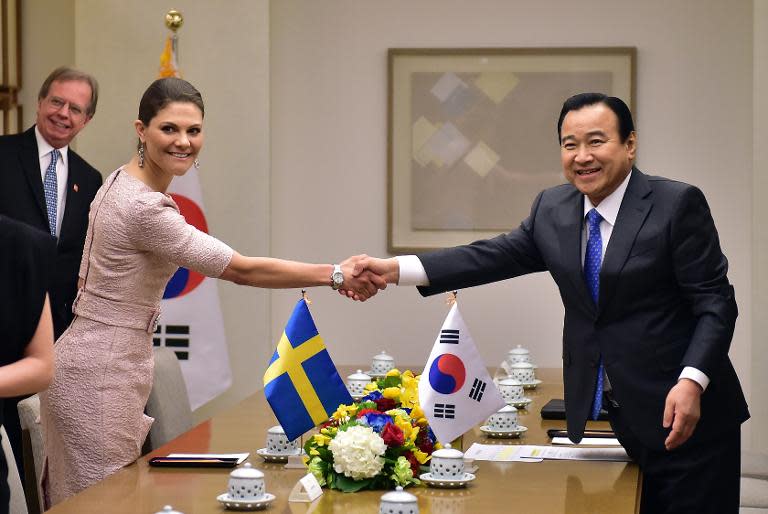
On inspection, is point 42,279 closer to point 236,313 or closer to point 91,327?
point 91,327

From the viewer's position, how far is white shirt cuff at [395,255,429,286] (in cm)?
338

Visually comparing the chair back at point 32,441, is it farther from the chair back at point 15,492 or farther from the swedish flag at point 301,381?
the swedish flag at point 301,381

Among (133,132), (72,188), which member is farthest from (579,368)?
(133,132)

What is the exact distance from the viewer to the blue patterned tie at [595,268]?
2.94 meters

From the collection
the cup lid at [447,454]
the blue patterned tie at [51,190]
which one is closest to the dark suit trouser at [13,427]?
the blue patterned tie at [51,190]

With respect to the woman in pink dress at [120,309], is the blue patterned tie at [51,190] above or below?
above

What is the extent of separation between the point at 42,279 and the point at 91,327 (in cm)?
89

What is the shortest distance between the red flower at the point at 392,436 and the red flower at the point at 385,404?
0.20 metres

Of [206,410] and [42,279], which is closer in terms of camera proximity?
[42,279]

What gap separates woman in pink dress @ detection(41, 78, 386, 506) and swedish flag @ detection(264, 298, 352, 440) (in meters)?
0.45

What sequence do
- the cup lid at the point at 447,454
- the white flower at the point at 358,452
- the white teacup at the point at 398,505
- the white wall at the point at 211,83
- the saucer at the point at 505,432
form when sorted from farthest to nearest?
the white wall at the point at 211,83
the saucer at the point at 505,432
the cup lid at the point at 447,454
the white flower at the point at 358,452
the white teacup at the point at 398,505

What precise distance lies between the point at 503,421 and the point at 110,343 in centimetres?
112

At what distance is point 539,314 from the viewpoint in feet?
19.5

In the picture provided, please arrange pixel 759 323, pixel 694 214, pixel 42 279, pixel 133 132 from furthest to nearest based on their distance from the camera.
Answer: pixel 133 132 < pixel 759 323 < pixel 694 214 < pixel 42 279
